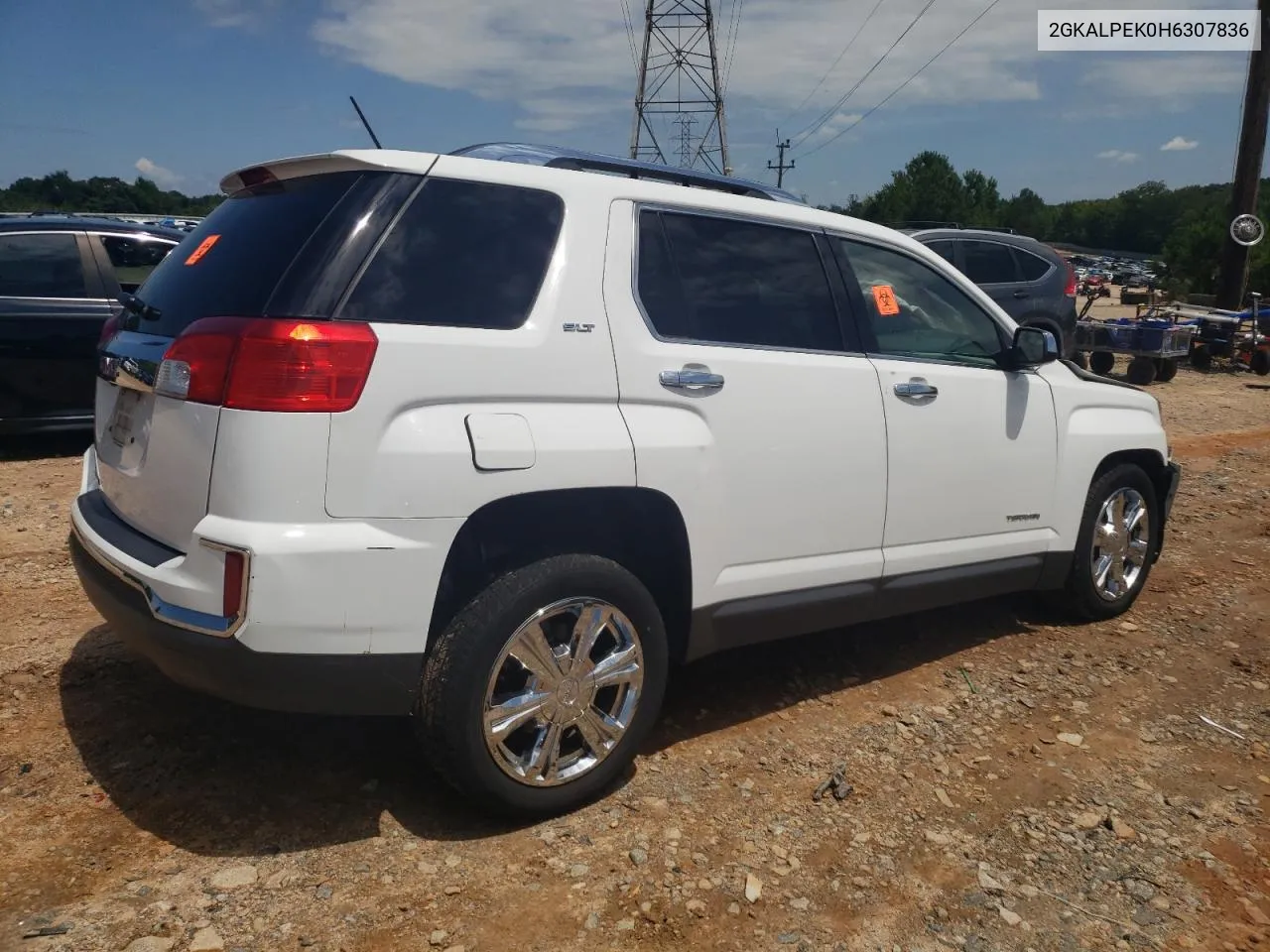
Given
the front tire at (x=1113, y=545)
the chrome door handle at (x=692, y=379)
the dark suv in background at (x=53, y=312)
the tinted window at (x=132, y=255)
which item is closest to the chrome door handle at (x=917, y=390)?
the chrome door handle at (x=692, y=379)

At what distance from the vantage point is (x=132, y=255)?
7.55 meters

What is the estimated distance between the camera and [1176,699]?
13.7ft

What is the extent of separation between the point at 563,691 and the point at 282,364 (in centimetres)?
121

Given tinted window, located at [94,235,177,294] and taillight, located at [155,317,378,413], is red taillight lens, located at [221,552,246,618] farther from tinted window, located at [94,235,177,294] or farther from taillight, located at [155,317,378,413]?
tinted window, located at [94,235,177,294]

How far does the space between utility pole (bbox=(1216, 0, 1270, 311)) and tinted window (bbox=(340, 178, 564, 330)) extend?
18.8 meters

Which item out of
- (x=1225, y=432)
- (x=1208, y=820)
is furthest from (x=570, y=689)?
(x=1225, y=432)

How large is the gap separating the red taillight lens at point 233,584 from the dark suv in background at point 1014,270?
10848 millimetres

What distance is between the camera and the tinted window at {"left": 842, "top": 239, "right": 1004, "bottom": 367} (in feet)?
12.9

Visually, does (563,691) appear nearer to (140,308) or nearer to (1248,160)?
(140,308)

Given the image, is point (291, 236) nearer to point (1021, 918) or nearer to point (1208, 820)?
point (1021, 918)

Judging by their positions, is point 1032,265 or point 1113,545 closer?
point 1113,545

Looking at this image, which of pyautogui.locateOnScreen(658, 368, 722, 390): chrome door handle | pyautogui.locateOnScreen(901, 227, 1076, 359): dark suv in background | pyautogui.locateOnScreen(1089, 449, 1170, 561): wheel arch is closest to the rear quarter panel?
pyautogui.locateOnScreen(658, 368, 722, 390): chrome door handle

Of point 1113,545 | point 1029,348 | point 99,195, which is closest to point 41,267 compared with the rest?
point 1029,348

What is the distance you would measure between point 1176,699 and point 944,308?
1877mm
